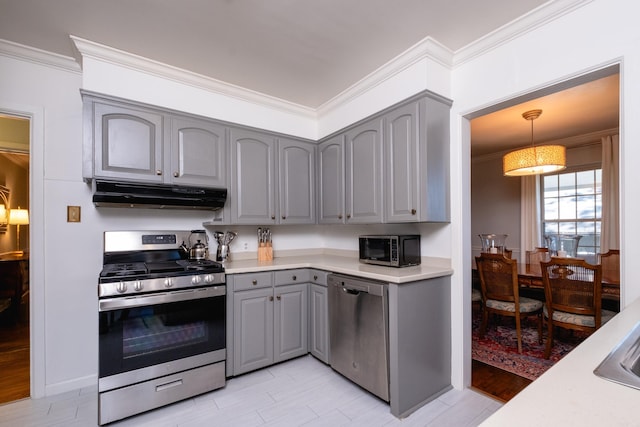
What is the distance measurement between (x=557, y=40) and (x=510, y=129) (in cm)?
239

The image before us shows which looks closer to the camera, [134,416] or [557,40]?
[557,40]

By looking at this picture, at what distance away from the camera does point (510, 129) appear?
389cm

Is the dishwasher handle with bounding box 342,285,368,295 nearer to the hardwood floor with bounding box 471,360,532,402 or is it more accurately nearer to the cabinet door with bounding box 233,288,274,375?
the cabinet door with bounding box 233,288,274,375

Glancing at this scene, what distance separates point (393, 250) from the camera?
2.31 meters

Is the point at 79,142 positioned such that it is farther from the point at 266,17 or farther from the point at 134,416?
the point at 134,416

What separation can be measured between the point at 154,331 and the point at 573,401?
2148mm

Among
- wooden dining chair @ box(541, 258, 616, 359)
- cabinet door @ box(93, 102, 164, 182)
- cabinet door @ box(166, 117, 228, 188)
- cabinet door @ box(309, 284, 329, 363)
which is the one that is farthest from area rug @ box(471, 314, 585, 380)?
cabinet door @ box(93, 102, 164, 182)

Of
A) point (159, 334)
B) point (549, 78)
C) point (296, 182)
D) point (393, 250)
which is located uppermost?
point (549, 78)

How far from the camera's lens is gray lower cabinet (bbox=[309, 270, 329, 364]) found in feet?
8.27

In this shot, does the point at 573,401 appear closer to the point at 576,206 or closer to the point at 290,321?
the point at 290,321

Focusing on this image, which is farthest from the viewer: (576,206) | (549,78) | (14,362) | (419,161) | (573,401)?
(576,206)

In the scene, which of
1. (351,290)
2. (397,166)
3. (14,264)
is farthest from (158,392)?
(14,264)

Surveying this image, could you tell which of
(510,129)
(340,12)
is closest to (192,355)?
(340,12)

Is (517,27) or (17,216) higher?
(517,27)
